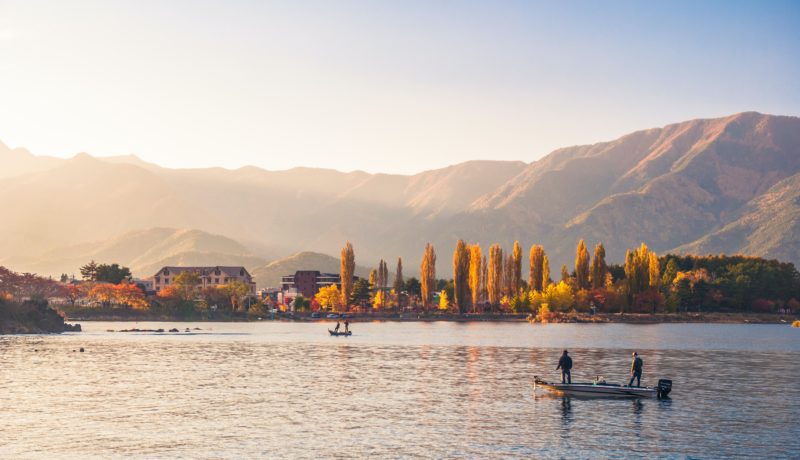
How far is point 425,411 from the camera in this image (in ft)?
202

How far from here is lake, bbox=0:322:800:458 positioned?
4859 cm

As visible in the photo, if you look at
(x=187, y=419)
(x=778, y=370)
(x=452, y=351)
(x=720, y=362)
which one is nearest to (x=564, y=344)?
(x=452, y=351)

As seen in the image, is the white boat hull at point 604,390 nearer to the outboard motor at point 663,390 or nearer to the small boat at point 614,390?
the small boat at point 614,390

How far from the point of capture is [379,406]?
63.8 metres

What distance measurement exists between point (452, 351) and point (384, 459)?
2997 inches

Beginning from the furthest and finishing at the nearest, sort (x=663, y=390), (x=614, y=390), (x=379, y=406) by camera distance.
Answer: (x=663, y=390) → (x=614, y=390) → (x=379, y=406)

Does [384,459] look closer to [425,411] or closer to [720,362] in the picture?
[425,411]

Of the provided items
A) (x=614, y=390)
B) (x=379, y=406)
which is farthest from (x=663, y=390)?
(x=379, y=406)

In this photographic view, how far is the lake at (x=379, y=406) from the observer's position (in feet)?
159

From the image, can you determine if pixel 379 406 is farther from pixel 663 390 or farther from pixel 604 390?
pixel 663 390

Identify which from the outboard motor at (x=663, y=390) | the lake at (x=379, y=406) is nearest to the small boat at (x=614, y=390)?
the outboard motor at (x=663, y=390)

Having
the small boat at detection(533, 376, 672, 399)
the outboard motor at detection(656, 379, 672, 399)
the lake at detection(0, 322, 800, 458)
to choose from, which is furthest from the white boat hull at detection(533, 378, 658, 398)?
the lake at detection(0, 322, 800, 458)

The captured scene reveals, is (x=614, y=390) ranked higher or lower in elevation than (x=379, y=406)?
higher

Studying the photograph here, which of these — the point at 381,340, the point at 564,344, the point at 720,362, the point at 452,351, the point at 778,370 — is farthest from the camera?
the point at 381,340
